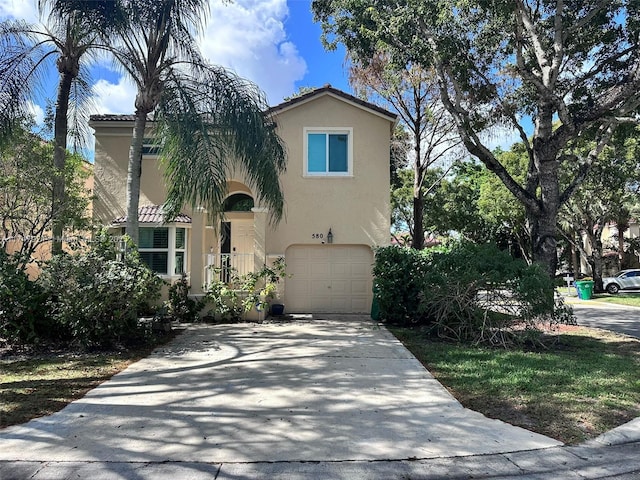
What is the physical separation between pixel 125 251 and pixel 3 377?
10.3ft

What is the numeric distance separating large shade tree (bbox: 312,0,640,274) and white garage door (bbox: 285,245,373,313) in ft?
15.8

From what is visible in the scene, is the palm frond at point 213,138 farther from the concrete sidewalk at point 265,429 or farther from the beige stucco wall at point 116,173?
the beige stucco wall at point 116,173

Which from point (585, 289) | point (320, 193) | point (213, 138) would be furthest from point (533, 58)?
point (585, 289)

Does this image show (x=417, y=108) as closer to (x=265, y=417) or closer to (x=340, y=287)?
(x=340, y=287)

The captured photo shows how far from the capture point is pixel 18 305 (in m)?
8.25

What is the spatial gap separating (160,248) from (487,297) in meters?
8.97

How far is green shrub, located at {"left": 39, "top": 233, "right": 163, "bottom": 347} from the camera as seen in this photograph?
26.5 ft

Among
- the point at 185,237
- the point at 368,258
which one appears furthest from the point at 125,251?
the point at 368,258

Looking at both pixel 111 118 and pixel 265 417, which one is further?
pixel 111 118

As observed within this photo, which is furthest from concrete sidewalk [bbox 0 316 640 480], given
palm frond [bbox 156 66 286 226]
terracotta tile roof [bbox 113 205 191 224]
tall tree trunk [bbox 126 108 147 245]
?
terracotta tile roof [bbox 113 205 191 224]

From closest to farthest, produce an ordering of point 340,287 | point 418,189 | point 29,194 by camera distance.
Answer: point 29,194
point 340,287
point 418,189

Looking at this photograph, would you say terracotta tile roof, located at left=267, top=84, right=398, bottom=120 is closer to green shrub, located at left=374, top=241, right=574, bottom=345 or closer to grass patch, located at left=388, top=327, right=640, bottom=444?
green shrub, located at left=374, top=241, right=574, bottom=345

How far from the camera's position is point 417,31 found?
11648 millimetres

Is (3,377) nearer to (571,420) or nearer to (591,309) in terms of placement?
(571,420)
